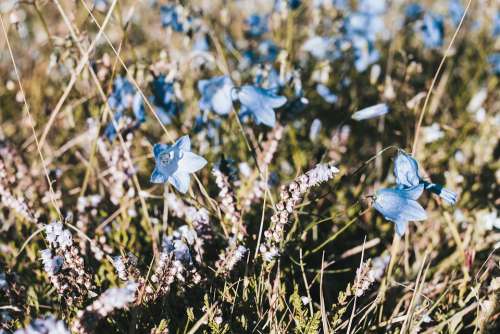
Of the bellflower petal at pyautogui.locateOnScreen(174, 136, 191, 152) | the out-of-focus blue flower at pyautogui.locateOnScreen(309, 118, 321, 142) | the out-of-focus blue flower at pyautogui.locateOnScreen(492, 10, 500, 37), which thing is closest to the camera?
the bellflower petal at pyautogui.locateOnScreen(174, 136, 191, 152)

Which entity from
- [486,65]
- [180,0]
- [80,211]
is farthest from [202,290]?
[486,65]

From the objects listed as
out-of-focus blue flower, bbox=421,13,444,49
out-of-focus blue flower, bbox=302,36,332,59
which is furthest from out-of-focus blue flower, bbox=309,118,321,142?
out-of-focus blue flower, bbox=421,13,444,49

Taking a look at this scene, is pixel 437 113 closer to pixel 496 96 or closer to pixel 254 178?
pixel 496 96

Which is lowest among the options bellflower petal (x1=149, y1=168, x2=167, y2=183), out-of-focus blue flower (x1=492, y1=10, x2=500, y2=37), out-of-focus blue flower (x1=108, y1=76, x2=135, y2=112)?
out-of-focus blue flower (x1=492, y1=10, x2=500, y2=37)

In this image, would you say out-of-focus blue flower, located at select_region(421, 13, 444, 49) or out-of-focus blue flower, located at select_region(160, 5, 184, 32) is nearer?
out-of-focus blue flower, located at select_region(160, 5, 184, 32)

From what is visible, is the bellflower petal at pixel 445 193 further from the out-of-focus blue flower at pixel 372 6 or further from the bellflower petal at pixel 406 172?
the out-of-focus blue flower at pixel 372 6

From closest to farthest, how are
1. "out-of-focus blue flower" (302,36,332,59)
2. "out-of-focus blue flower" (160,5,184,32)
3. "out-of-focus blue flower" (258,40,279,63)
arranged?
"out-of-focus blue flower" (160,5,184,32) < "out-of-focus blue flower" (302,36,332,59) < "out-of-focus blue flower" (258,40,279,63)

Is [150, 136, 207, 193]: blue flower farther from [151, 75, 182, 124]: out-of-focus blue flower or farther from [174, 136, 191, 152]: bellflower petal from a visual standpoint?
[151, 75, 182, 124]: out-of-focus blue flower

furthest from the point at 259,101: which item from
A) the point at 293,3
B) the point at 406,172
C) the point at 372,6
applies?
the point at 372,6
